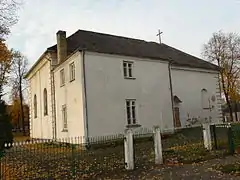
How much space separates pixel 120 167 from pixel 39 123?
19.7 m

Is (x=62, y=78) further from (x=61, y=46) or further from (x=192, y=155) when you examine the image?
(x=192, y=155)

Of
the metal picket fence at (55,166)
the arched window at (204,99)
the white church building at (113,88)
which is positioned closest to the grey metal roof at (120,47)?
the white church building at (113,88)

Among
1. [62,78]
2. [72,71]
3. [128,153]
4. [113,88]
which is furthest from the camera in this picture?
[62,78]

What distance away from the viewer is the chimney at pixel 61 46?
22.0m

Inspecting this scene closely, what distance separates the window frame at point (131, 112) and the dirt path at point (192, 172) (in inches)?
401

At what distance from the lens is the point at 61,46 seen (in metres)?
22.2

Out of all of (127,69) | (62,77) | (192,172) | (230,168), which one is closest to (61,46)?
(62,77)

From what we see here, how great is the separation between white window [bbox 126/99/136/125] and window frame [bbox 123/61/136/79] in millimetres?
1770

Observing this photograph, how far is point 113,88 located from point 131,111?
2.22 metres

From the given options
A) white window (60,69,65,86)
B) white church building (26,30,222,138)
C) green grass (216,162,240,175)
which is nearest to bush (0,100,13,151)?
green grass (216,162,240,175)

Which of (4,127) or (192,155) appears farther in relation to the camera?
(192,155)

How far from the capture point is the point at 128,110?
2078cm

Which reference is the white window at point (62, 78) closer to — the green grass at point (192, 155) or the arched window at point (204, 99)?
the green grass at point (192, 155)

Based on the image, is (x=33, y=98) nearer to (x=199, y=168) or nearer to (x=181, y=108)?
(x=181, y=108)
